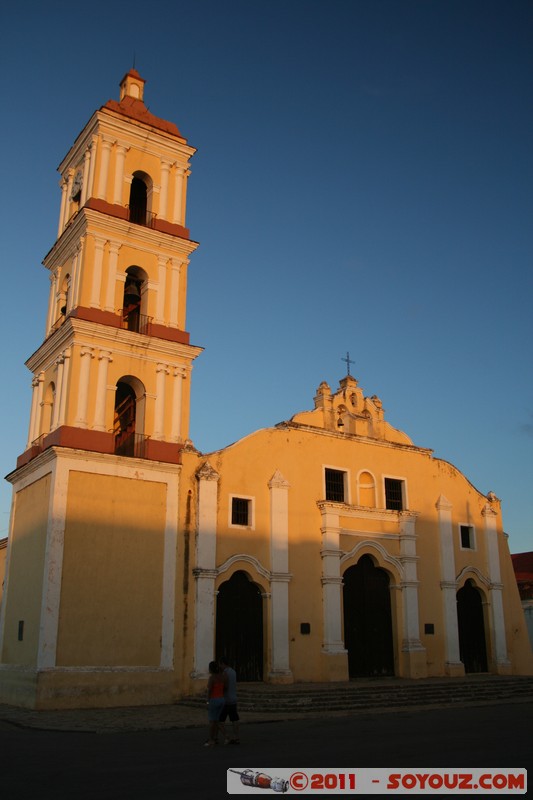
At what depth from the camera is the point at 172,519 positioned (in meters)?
22.3

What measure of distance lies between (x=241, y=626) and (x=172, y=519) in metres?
3.96

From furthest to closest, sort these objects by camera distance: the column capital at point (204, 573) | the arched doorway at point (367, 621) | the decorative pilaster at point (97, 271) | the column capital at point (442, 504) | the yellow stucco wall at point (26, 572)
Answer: the column capital at point (442, 504), the arched doorway at point (367, 621), the decorative pilaster at point (97, 271), the column capital at point (204, 573), the yellow stucco wall at point (26, 572)

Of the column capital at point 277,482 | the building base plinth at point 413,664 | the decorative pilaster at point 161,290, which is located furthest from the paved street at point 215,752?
the decorative pilaster at point 161,290

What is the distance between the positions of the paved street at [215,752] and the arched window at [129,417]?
28.5 ft

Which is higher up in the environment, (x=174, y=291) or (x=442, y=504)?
(x=174, y=291)

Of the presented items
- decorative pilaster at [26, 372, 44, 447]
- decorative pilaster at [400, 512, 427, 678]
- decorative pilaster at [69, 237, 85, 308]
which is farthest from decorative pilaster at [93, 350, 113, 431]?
decorative pilaster at [400, 512, 427, 678]

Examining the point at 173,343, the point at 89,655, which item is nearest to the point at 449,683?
the point at 89,655

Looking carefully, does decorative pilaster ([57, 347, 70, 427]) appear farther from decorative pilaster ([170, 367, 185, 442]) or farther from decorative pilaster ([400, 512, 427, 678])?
decorative pilaster ([400, 512, 427, 678])

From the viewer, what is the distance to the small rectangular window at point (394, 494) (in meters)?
27.6

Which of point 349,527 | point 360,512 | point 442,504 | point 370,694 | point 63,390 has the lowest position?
point 370,694

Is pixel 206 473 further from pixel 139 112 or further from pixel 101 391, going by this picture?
pixel 139 112

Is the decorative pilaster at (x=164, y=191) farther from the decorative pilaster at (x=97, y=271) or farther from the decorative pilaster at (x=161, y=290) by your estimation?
the decorative pilaster at (x=97, y=271)

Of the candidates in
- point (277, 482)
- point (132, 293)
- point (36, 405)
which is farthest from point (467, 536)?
point (36, 405)

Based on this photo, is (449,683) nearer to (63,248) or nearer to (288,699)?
(288,699)
